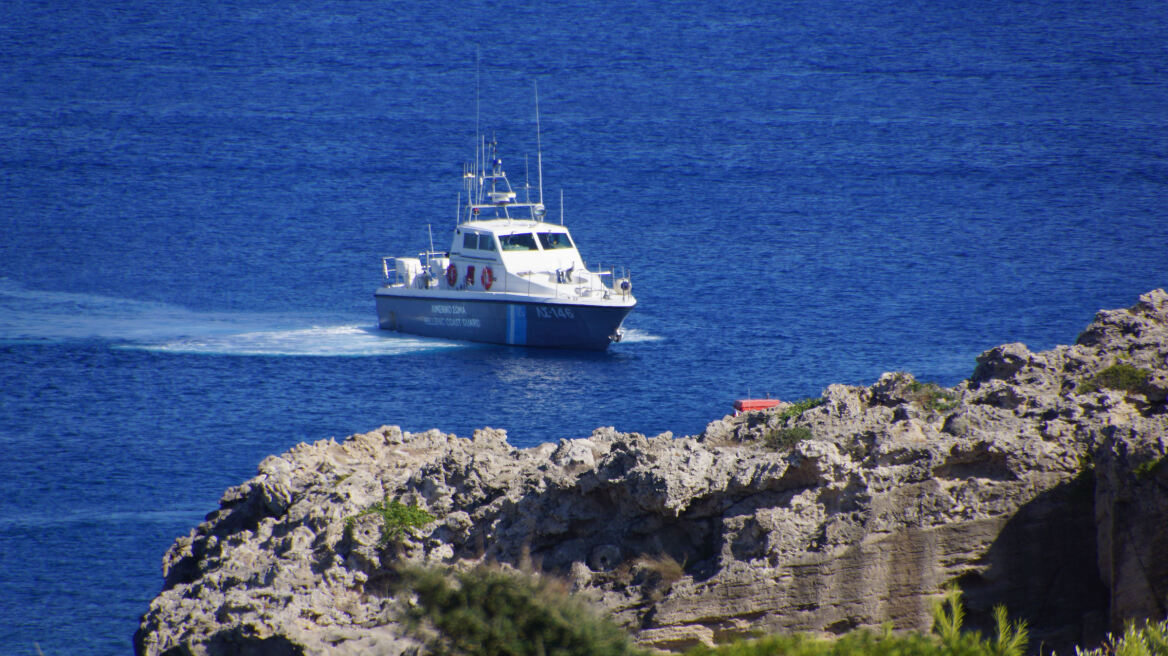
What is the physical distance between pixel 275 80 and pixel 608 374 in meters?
77.8

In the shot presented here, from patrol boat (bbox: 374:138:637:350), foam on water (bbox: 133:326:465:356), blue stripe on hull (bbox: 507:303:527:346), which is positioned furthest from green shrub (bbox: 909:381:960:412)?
foam on water (bbox: 133:326:465:356)

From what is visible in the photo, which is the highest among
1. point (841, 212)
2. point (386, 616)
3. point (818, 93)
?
point (818, 93)

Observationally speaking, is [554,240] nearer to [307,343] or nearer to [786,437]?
[307,343]

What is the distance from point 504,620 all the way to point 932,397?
26.2ft

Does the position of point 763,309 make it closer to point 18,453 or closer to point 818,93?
point 18,453

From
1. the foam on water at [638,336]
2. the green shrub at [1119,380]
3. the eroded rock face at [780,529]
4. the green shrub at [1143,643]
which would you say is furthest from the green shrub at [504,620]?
the foam on water at [638,336]

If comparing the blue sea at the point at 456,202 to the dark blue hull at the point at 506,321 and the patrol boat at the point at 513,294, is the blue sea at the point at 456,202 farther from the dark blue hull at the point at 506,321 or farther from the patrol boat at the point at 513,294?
the patrol boat at the point at 513,294

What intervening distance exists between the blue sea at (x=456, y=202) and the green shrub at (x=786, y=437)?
15192mm

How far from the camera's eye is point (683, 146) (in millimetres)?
95188

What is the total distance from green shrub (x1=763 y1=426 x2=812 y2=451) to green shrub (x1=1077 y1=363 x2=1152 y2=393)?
12.6ft

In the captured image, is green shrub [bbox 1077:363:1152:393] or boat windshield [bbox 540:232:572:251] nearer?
green shrub [bbox 1077:363:1152:393]

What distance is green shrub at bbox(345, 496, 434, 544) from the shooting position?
53.1ft

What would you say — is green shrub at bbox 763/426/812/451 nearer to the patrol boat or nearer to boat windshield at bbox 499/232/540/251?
the patrol boat

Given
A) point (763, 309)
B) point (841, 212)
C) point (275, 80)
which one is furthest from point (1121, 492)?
point (275, 80)
